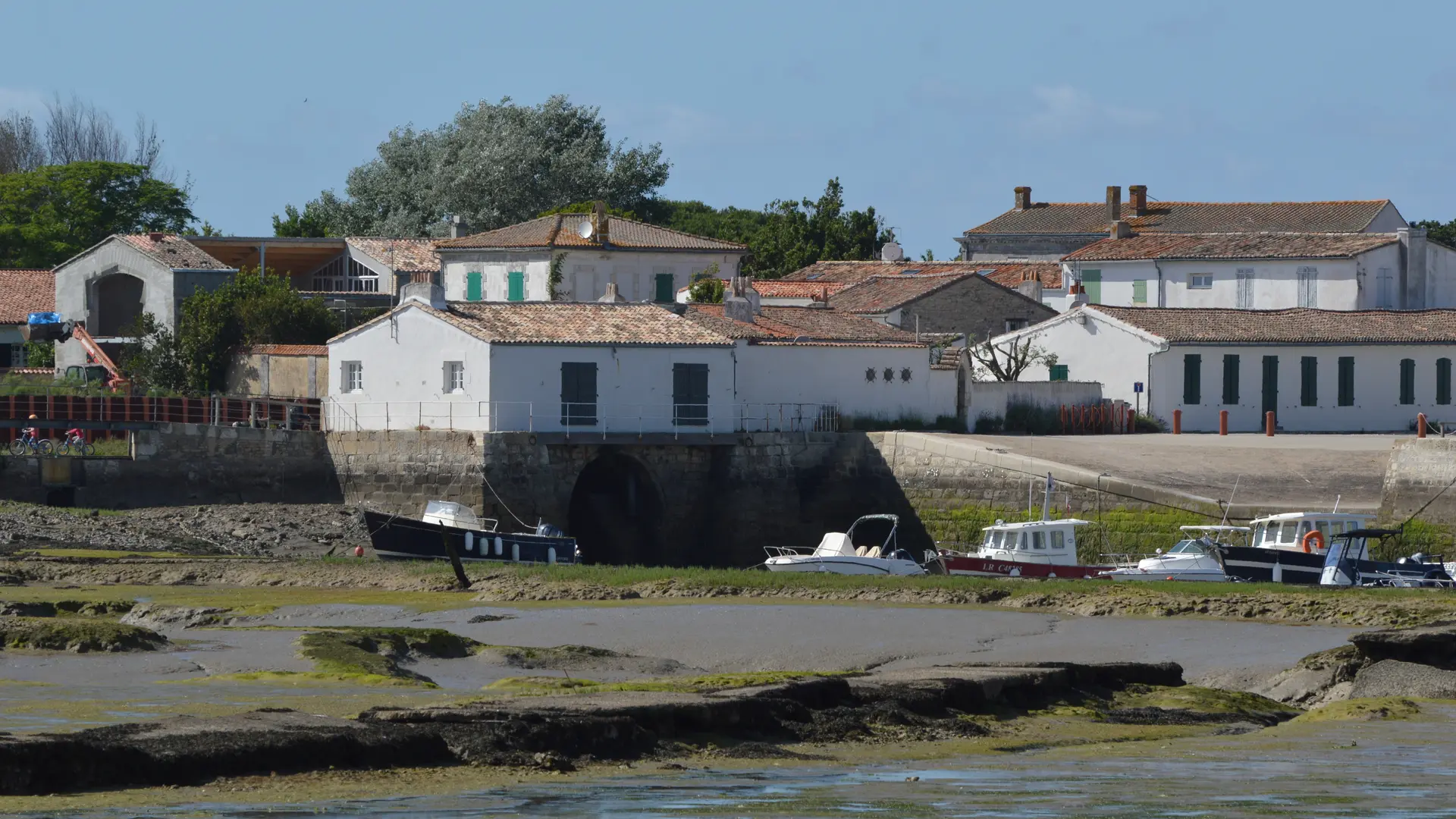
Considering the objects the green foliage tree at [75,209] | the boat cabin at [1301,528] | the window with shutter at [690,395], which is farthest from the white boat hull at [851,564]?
the green foliage tree at [75,209]

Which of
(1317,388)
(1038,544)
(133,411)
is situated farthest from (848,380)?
(133,411)

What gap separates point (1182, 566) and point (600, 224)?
92.4ft

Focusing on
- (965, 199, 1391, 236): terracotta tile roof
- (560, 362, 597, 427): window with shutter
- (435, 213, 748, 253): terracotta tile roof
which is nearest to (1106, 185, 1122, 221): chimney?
(965, 199, 1391, 236): terracotta tile roof

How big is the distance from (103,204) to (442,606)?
5200cm

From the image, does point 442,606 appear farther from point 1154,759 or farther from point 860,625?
point 1154,759

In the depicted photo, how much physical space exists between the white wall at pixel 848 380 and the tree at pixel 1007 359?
5378 mm

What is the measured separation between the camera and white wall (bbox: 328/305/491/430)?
43344mm

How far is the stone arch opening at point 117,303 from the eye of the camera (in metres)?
58.4

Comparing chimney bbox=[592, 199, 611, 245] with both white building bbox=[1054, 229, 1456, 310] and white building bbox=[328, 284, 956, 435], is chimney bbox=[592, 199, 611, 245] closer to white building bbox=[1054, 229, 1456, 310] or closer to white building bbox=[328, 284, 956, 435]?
white building bbox=[328, 284, 956, 435]

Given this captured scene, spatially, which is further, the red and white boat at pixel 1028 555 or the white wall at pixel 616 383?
the white wall at pixel 616 383

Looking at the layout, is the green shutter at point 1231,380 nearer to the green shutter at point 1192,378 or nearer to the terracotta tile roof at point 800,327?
the green shutter at point 1192,378

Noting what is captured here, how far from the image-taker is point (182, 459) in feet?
144

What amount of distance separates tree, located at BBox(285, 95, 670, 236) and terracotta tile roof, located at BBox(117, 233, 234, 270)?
19.8 m

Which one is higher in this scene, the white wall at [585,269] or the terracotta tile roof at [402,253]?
the terracotta tile roof at [402,253]
